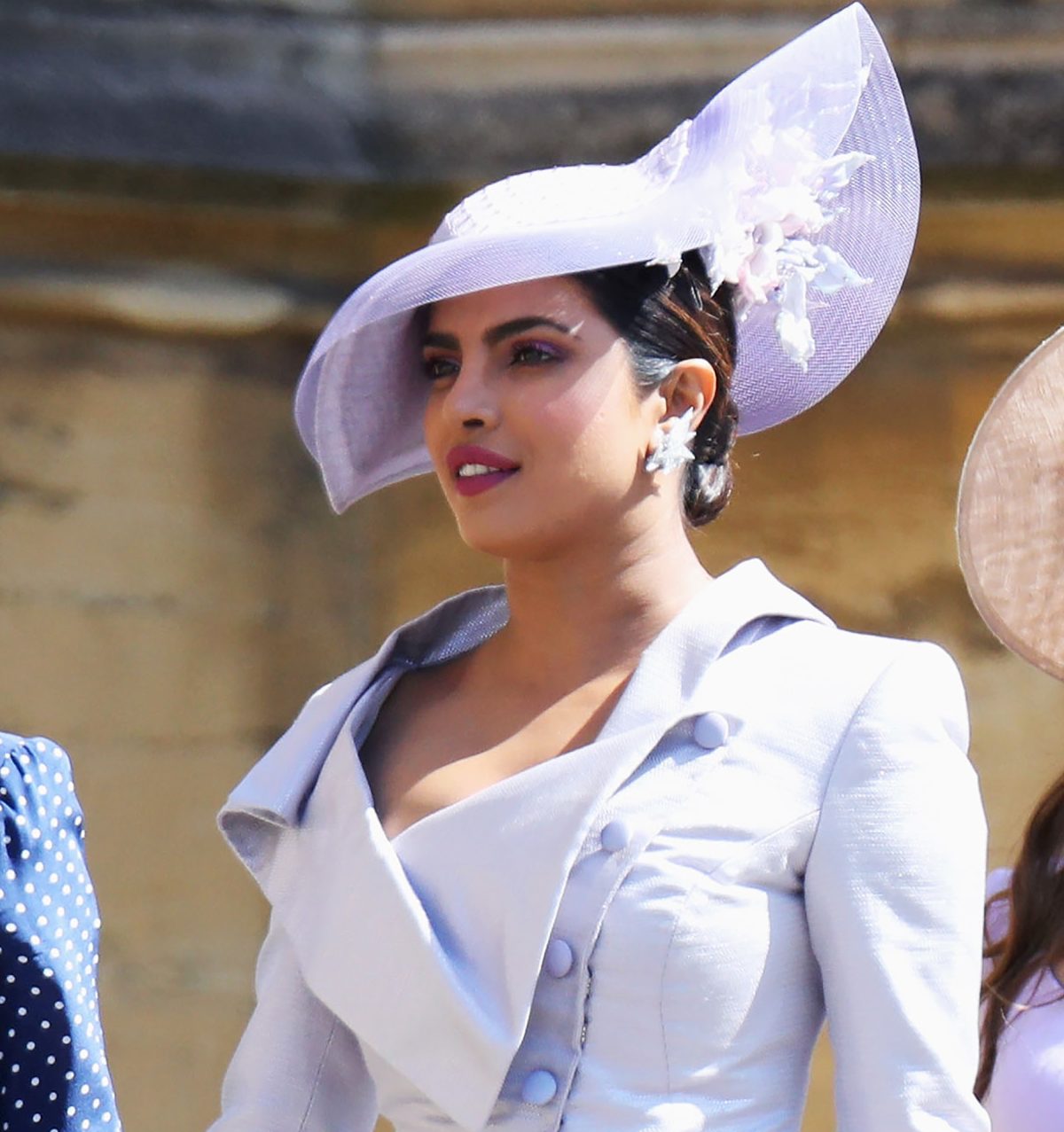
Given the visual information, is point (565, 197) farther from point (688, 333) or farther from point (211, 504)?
point (211, 504)

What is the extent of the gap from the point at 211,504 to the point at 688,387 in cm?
212

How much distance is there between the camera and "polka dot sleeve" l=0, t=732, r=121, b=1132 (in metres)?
2.06

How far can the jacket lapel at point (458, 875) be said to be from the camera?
6.73 ft

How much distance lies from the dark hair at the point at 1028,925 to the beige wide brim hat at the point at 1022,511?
0.78 ft

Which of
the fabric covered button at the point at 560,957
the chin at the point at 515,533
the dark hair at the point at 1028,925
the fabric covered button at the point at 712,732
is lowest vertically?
the dark hair at the point at 1028,925

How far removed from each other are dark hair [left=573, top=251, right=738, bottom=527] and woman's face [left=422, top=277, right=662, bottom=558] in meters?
0.02

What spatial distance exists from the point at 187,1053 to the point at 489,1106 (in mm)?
2219

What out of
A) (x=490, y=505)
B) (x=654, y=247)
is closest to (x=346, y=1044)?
(x=490, y=505)

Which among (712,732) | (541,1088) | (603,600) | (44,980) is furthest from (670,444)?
(44,980)

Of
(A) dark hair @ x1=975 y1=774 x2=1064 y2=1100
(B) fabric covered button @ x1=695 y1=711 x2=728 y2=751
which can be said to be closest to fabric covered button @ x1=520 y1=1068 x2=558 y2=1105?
(B) fabric covered button @ x1=695 y1=711 x2=728 y2=751

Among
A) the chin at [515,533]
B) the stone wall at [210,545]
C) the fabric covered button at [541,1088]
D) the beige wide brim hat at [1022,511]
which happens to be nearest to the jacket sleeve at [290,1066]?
the fabric covered button at [541,1088]

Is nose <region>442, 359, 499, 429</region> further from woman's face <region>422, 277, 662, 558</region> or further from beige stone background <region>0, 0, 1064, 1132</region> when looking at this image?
beige stone background <region>0, 0, 1064, 1132</region>

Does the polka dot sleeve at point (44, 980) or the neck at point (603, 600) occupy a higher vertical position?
the neck at point (603, 600)

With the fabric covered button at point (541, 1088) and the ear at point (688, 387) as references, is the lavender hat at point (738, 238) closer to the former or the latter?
the ear at point (688, 387)
